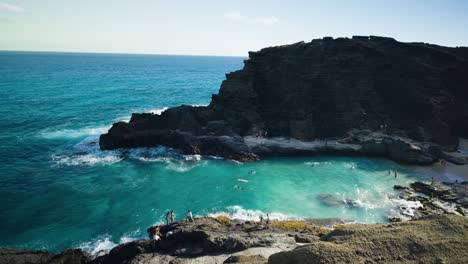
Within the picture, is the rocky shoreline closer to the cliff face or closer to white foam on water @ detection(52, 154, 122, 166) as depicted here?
the cliff face

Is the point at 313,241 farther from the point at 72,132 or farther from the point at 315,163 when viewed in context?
Answer: the point at 72,132

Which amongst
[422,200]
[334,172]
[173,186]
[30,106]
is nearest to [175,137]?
[173,186]

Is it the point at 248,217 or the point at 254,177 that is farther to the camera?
the point at 254,177

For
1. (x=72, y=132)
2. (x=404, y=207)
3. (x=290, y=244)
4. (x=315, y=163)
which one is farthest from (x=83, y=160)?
(x=404, y=207)

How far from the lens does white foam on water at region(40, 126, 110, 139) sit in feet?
212

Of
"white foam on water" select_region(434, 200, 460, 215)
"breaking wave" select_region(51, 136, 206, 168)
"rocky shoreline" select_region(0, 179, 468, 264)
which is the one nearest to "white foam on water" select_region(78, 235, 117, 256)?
"rocky shoreline" select_region(0, 179, 468, 264)

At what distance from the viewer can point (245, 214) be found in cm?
3741

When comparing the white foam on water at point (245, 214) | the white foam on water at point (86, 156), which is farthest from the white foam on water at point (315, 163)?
the white foam on water at point (86, 156)

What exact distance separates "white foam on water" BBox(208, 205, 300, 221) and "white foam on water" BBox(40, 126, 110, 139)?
41.0 m

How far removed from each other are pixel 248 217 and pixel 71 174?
27162mm

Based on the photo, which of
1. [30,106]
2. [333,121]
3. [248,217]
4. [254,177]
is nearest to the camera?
[248,217]

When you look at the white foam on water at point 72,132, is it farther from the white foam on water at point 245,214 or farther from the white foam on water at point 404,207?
the white foam on water at point 404,207

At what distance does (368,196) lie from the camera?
140 feet

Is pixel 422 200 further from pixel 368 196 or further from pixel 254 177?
pixel 254 177
